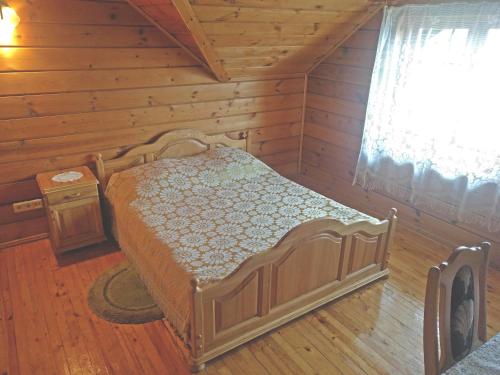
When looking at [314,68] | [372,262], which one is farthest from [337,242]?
[314,68]

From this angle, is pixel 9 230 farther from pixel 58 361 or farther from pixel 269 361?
pixel 269 361

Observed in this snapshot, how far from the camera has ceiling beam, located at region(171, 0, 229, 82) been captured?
249 centimetres

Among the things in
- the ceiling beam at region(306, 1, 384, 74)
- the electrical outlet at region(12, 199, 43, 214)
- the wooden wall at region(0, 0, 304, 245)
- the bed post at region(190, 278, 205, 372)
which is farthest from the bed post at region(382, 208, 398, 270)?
the electrical outlet at region(12, 199, 43, 214)

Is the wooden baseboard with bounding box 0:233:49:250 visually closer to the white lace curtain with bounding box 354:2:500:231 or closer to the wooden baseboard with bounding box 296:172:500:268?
the wooden baseboard with bounding box 296:172:500:268

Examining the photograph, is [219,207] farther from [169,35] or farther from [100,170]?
[169,35]

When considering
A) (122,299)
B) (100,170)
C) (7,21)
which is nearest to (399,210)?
(122,299)

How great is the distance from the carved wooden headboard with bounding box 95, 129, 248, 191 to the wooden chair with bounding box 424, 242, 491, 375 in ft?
8.62

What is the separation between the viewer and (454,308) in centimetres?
135

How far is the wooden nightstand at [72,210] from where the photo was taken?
279 centimetres

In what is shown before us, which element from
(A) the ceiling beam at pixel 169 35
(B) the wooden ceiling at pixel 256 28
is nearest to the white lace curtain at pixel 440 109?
(B) the wooden ceiling at pixel 256 28

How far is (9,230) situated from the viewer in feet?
9.99

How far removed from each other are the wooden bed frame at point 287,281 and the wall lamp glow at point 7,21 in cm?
207

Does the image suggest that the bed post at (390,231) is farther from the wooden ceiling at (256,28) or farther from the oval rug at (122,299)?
the wooden ceiling at (256,28)

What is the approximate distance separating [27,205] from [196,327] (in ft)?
6.31
